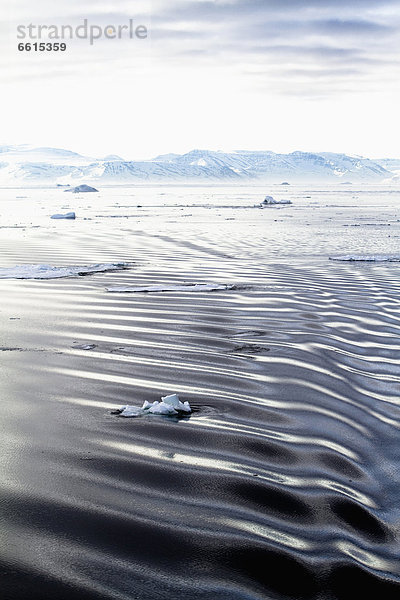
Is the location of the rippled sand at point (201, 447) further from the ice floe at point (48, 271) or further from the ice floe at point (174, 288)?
the ice floe at point (48, 271)

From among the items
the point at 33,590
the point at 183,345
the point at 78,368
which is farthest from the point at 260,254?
the point at 33,590

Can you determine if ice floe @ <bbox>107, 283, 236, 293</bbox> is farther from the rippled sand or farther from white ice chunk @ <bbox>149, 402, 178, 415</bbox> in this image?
white ice chunk @ <bbox>149, 402, 178, 415</bbox>

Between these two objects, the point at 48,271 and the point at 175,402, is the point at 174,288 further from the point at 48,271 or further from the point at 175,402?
the point at 175,402

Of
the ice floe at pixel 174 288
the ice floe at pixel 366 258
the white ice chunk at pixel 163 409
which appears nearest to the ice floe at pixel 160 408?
the white ice chunk at pixel 163 409

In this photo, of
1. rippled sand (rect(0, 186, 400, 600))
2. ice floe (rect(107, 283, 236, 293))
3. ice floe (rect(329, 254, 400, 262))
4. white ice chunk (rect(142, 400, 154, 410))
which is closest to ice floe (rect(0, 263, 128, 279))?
rippled sand (rect(0, 186, 400, 600))

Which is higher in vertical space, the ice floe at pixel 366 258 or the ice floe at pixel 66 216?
the ice floe at pixel 66 216
